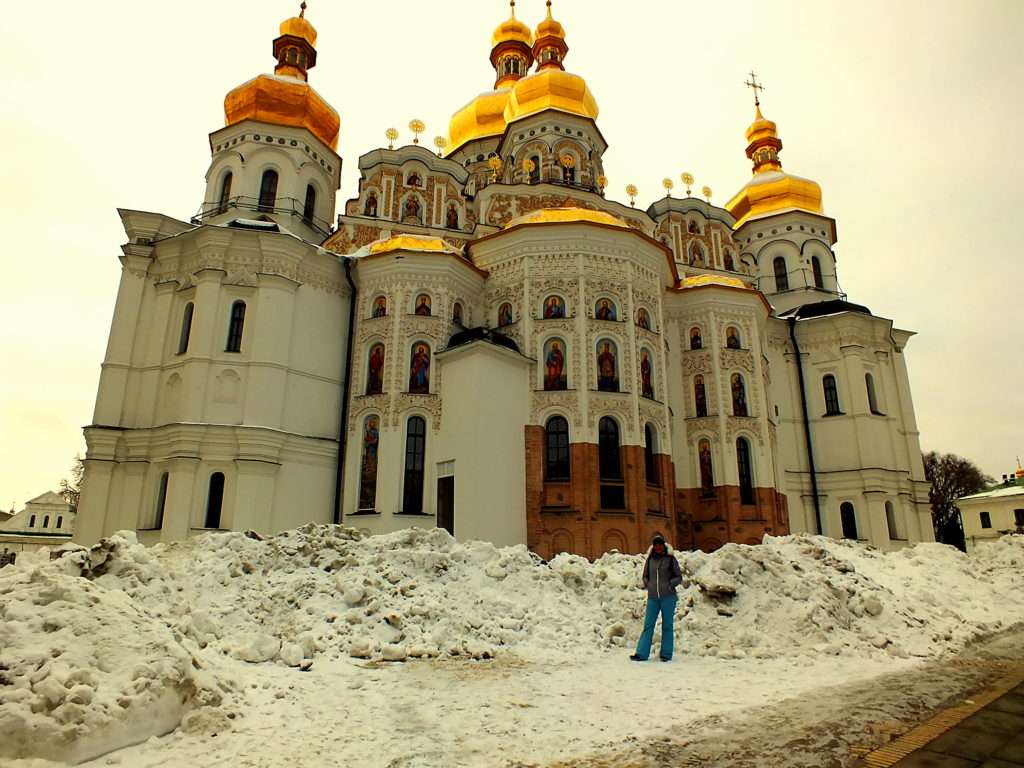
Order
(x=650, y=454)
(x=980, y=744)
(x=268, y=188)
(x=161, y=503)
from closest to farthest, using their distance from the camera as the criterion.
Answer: (x=980, y=744) → (x=161, y=503) → (x=650, y=454) → (x=268, y=188)

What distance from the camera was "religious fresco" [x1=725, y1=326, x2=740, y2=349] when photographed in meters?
24.2

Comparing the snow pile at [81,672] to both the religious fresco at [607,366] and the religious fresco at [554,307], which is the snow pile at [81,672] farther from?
the religious fresco at [554,307]

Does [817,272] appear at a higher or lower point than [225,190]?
higher

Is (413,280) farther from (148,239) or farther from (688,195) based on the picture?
(688,195)

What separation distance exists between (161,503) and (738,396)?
62.4ft

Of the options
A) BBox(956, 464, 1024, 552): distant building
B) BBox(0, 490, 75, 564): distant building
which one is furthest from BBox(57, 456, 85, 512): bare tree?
BBox(956, 464, 1024, 552): distant building

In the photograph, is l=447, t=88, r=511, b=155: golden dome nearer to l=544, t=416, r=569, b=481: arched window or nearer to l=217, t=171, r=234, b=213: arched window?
l=217, t=171, r=234, b=213: arched window

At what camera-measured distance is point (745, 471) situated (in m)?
22.9

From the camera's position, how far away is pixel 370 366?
21.1m

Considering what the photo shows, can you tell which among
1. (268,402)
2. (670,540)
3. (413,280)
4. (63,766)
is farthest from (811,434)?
(63,766)

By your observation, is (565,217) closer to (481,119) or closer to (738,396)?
(738,396)

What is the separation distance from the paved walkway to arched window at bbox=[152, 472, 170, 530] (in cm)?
1894

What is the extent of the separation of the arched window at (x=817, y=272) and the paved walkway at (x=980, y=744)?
1290 inches

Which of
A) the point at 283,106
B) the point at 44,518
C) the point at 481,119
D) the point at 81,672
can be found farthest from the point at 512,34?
the point at 44,518
